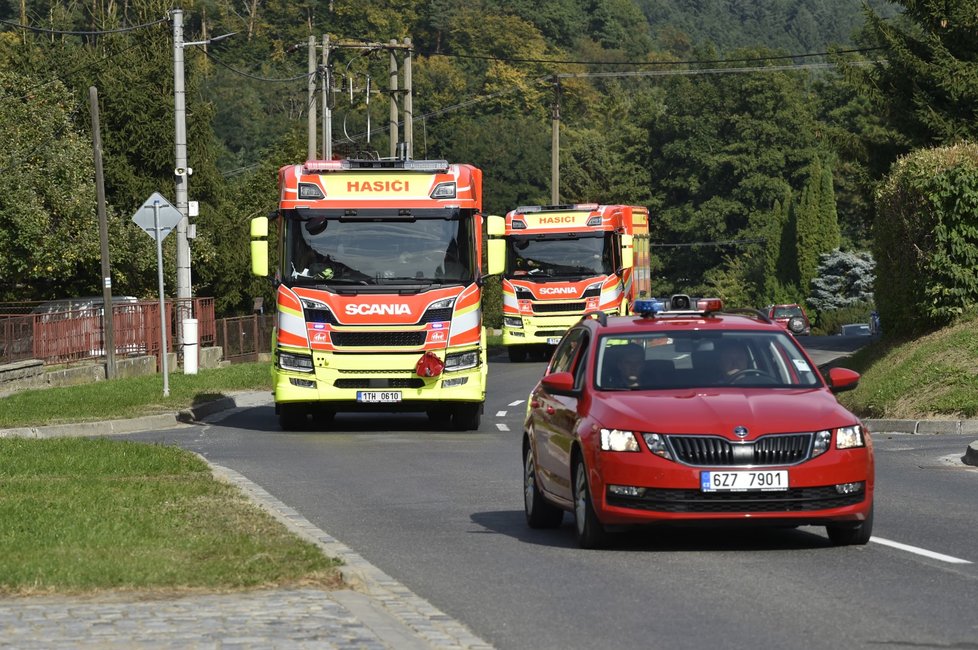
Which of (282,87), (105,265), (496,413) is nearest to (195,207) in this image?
(105,265)

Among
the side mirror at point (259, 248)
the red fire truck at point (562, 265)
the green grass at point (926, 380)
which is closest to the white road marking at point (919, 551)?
the green grass at point (926, 380)

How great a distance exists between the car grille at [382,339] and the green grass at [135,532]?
18.8 feet

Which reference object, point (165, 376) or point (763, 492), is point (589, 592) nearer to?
point (763, 492)

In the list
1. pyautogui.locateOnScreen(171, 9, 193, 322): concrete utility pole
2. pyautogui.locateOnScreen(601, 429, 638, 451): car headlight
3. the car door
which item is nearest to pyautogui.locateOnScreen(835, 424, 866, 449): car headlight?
pyautogui.locateOnScreen(601, 429, 638, 451): car headlight

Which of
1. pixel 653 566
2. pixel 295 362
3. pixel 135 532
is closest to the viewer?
pixel 653 566

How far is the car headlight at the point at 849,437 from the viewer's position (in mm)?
11086

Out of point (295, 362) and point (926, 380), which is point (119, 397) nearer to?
point (295, 362)

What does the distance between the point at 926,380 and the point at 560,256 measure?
52.5 feet

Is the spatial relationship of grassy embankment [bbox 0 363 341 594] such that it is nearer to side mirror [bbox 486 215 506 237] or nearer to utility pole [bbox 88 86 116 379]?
side mirror [bbox 486 215 506 237]

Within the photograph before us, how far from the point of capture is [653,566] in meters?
10.8

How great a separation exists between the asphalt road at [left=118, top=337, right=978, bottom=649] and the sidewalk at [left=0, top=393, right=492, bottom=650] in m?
0.32

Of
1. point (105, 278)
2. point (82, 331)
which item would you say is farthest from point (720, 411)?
point (82, 331)

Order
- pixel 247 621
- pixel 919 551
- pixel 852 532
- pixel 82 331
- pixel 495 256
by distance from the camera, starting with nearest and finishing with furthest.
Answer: pixel 247 621
pixel 919 551
pixel 852 532
pixel 495 256
pixel 82 331

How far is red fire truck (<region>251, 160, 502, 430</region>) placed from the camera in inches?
909
